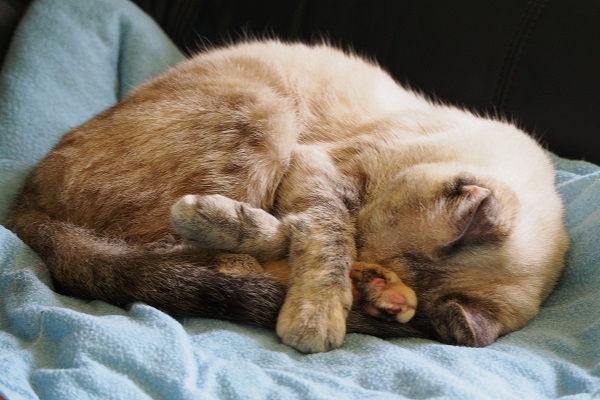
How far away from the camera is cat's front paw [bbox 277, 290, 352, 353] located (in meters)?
1.42

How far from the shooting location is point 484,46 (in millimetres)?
2453

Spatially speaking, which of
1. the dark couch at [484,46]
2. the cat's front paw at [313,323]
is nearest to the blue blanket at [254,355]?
the cat's front paw at [313,323]

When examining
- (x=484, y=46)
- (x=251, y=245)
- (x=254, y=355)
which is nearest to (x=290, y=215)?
(x=251, y=245)

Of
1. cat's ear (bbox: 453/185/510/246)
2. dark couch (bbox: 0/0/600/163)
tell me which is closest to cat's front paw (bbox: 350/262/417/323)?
cat's ear (bbox: 453/185/510/246)

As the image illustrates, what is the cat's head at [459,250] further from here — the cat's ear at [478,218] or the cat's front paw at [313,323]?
the cat's front paw at [313,323]

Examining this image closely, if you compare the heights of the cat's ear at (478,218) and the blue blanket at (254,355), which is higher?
the cat's ear at (478,218)

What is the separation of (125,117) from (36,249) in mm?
402

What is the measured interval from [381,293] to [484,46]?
128 centimetres

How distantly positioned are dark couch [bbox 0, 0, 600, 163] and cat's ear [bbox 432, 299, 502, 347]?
3.33 feet

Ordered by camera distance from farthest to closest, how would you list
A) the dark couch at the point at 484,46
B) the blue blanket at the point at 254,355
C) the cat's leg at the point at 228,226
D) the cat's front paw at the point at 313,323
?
the dark couch at the point at 484,46 < the cat's leg at the point at 228,226 < the cat's front paw at the point at 313,323 < the blue blanket at the point at 254,355

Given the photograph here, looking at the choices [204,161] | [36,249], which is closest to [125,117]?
[204,161]

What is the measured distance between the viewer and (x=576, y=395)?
135 cm

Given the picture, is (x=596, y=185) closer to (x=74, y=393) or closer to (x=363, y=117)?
(x=363, y=117)

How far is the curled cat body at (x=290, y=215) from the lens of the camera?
4.90 feet
